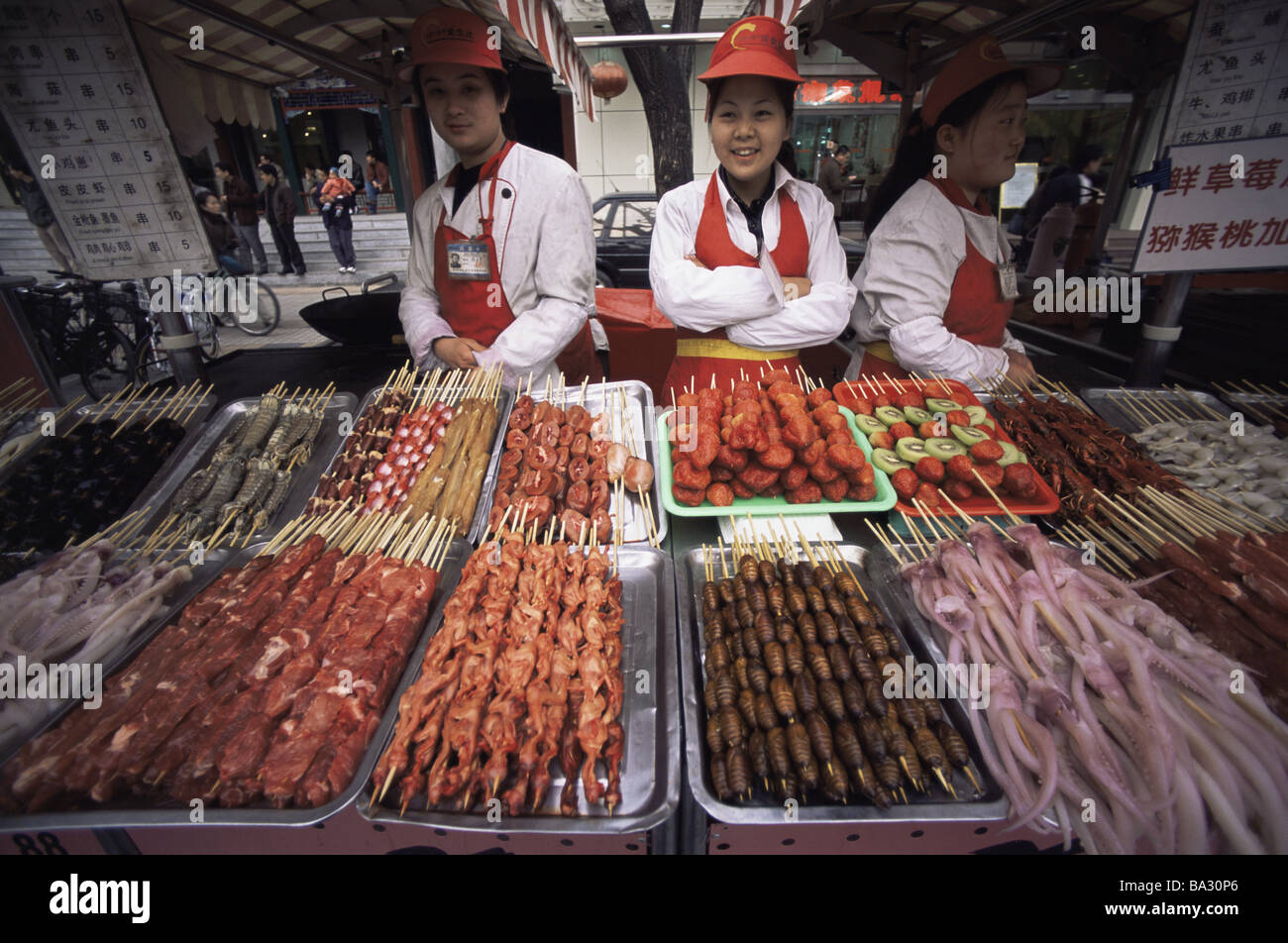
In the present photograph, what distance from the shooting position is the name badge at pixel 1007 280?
388 cm

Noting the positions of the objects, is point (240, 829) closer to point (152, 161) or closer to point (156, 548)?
point (156, 548)

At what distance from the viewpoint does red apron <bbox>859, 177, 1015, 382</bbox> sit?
376 centimetres

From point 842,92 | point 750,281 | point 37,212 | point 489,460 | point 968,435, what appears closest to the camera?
point 968,435

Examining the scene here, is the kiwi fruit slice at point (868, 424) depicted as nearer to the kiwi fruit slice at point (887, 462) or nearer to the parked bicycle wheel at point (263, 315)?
the kiwi fruit slice at point (887, 462)

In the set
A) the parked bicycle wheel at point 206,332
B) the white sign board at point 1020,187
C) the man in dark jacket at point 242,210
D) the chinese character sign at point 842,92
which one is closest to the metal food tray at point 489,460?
the parked bicycle wheel at point 206,332

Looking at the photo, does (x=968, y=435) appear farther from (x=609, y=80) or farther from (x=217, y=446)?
(x=609, y=80)

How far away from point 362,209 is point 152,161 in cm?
2244

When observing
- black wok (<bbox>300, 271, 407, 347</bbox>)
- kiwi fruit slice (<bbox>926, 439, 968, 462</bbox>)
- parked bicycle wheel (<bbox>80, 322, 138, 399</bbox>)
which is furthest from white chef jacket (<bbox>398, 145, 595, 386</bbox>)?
parked bicycle wheel (<bbox>80, 322, 138, 399</bbox>)

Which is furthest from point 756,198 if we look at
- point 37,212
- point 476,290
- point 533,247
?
point 37,212

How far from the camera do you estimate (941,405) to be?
3275 millimetres

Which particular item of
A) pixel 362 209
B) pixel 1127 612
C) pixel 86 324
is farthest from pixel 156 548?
pixel 362 209

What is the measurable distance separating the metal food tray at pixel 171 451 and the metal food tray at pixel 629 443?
6.29ft

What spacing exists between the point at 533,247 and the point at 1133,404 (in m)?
4.54

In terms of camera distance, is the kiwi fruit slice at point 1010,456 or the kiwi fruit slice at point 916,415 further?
the kiwi fruit slice at point 916,415
